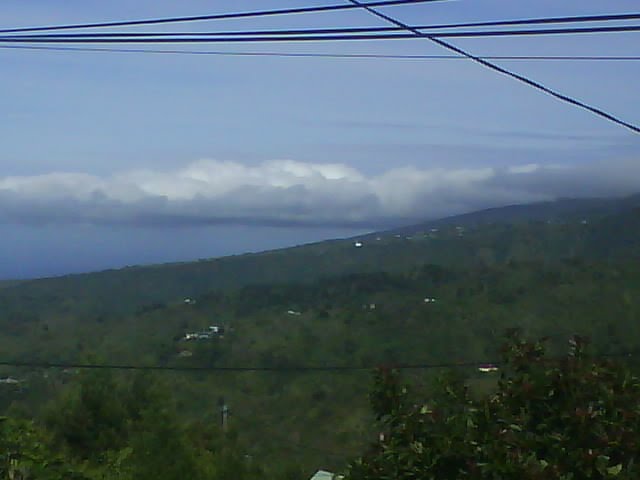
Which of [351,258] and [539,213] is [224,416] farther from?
[539,213]

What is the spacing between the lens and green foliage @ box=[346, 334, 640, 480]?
4902 millimetres

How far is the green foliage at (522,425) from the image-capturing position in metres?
4.90

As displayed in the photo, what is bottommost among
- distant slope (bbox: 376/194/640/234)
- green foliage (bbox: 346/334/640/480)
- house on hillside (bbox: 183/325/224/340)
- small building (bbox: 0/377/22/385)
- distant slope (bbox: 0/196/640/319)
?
small building (bbox: 0/377/22/385)

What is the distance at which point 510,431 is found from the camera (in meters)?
5.20

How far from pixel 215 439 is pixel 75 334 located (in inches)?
1442

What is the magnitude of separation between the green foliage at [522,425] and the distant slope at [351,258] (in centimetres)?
6248

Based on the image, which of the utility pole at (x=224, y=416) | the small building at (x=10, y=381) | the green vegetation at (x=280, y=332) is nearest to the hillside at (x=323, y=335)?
the green vegetation at (x=280, y=332)

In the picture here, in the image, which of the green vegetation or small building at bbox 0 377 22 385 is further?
small building at bbox 0 377 22 385

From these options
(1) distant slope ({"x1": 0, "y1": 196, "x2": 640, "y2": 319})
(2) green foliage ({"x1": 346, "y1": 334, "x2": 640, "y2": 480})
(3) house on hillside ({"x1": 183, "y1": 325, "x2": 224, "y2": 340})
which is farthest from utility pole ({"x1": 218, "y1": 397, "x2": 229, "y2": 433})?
(1) distant slope ({"x1": 0, "y1": 196, "x2": 640, "y2": 319})

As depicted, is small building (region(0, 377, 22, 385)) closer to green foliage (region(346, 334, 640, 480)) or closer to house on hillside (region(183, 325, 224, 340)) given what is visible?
house on hillside (region(183, 325, 224, 340))

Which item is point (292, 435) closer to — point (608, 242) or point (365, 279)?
point (365, 279)

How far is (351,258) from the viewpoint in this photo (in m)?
87.9

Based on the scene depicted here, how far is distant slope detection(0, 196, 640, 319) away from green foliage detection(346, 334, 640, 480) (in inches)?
2460

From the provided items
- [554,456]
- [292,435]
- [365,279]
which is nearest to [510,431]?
[554,456]
